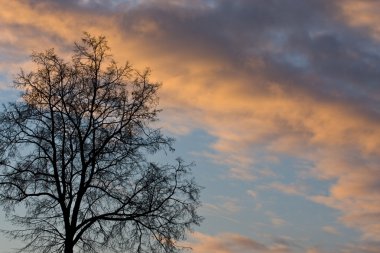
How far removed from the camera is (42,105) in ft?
125

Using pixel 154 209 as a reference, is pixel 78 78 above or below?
above

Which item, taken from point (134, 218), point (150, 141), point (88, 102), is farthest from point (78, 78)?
point (134, 218)

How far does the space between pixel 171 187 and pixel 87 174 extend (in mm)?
3724

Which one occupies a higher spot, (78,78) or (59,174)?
(78,78)

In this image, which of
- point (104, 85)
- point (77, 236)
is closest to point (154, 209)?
point (77, 236)

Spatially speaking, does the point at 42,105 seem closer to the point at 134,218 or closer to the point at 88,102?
the point at 88,102

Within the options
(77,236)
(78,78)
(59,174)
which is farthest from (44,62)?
(77,236)

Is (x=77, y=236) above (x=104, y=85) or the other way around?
the other way around

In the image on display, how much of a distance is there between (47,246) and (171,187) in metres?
5.69

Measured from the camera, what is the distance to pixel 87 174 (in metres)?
38.4

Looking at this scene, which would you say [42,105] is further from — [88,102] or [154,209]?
[154,209]

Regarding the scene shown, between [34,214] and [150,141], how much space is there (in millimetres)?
5809

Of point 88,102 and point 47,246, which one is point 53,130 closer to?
point 88,102

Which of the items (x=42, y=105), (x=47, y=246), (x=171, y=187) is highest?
(x=42, y=105)
